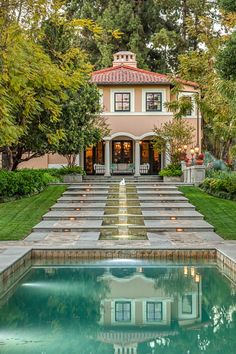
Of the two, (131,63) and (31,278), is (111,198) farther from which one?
(131,63)

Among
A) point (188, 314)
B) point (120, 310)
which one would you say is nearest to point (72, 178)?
point (120, 310)

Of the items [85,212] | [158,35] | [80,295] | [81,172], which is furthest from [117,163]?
[80,295]

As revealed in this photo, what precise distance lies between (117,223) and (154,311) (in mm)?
A: 9091

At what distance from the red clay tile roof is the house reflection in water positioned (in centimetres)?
2587

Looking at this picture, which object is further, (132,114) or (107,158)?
(132,114)

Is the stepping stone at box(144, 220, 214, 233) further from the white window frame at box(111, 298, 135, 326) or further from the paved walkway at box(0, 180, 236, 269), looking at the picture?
the white window frame at box(111, 298, 135, 326)

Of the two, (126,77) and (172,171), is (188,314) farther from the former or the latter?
(126,77)

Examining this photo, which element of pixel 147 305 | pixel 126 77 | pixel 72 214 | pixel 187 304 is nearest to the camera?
pixel 147 305

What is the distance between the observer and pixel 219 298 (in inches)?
388

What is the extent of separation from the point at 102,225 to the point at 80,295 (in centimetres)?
757

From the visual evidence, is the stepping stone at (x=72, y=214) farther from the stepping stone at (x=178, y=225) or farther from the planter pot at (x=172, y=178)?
the planter pot at (x=172, y=178)

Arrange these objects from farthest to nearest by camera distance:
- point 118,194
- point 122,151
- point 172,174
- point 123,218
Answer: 1. point 122,151
2. point 172,174
3. point 118,194
4. point 123,218

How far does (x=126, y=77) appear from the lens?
38406mm

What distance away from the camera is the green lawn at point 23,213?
53.3 feet
